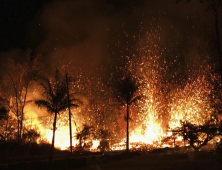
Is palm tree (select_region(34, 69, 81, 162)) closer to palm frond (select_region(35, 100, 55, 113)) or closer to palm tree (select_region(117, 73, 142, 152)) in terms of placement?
palm frond (select_region(35, 100, 55, 113))

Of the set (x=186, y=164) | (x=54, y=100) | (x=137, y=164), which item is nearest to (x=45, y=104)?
(x=54, y=100)

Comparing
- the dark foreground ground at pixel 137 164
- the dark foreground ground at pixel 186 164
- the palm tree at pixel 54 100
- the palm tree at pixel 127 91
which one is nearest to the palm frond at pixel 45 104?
the palm tree at pixel 54 100

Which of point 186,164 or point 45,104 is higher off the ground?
point 45,104

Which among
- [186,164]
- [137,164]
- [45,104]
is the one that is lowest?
[137,164]

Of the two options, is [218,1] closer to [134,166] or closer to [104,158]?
[134,166]

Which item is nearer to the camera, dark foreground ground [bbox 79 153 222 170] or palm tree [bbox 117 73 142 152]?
dark foreground ground [bbox 79 153 222 170]

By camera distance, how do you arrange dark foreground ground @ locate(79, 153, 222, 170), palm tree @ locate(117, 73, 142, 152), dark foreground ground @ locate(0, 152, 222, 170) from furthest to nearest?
1. palm tree @ locate(117, 73, 142, 152)
2. dark foreground ground @ locate(0, 152, 222, 170)
3. dark foreground ground @ locate(79, 153, 222, 170)

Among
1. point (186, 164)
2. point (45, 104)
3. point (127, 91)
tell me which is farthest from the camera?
point (127, 91)

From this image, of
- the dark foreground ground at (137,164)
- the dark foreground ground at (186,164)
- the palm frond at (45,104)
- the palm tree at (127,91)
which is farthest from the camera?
the palm tree at (127,91)

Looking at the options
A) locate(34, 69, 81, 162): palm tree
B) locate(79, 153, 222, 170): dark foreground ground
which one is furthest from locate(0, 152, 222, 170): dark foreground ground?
locate(34, 69, 81, 162): palm tree

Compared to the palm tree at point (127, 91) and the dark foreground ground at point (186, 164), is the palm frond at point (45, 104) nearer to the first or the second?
the dark foreground ground at point (186, 164)

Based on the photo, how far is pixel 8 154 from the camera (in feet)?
83.6

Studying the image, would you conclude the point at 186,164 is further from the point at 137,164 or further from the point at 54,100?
the point at 54,100

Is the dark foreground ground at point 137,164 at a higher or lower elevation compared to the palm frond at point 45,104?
lower
